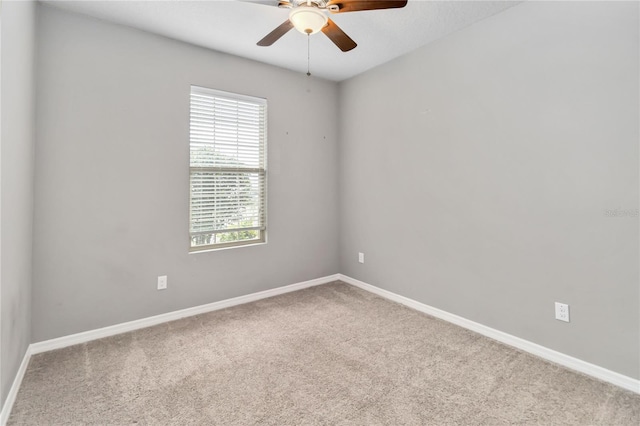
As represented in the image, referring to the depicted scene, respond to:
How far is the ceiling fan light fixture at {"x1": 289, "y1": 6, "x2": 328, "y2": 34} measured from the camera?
1779 millimetres

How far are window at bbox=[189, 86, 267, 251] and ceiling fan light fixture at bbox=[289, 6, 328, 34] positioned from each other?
Result: 1540 millimetres

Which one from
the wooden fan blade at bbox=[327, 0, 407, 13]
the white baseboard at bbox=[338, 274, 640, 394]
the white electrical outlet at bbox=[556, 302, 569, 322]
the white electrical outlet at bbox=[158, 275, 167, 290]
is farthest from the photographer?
the white electrical outlet at bbox=[158, 275, 167, 290]

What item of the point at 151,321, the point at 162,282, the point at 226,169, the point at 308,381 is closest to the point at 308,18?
the point at 226,169

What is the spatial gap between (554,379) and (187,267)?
9.85 feet

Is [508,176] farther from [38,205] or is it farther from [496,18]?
[38,205]

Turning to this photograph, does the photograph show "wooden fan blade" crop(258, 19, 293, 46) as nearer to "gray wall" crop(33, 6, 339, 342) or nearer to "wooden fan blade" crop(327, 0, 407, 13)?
"wooden fan blade" crop(327, 0, 407, 13)

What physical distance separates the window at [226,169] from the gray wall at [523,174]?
1.40m

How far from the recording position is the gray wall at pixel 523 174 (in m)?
1.93

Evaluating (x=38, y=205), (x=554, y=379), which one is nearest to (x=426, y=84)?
(x=554, y=379)

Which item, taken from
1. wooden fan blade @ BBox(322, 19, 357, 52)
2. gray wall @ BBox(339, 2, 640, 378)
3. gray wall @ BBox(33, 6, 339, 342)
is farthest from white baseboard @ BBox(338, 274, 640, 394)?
wooden fan blade @ BBox(322, 19, 357, 52)

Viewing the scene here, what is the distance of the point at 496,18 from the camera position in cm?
245

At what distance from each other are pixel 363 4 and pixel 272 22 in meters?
1.06

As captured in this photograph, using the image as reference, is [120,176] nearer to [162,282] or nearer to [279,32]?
[162,282]

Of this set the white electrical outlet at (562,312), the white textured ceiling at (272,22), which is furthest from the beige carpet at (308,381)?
the white textured ceiling at (272,22)
